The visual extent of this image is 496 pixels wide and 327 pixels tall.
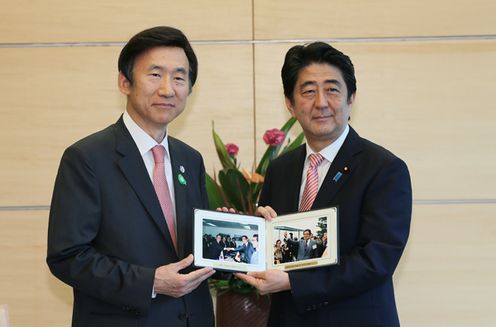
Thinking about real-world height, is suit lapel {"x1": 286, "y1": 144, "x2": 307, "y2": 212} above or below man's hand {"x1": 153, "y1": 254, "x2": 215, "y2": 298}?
above

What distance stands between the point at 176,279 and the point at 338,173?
672mm

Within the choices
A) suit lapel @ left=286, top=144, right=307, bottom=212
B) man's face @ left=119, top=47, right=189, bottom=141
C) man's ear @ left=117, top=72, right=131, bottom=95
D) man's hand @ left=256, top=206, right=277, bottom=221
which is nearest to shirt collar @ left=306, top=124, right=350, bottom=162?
suit lapel @ left=286, top=144, right=307, bottom=212

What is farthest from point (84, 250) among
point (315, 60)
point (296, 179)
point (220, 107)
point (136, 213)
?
point (220, 107)

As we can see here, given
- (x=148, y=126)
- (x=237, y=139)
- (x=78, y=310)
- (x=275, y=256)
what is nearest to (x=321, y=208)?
(x=275, y=256)

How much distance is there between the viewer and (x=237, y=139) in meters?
4.25

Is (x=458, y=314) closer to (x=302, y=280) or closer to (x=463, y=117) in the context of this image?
(x=463, y=117)

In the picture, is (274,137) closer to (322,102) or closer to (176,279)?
(322,102)

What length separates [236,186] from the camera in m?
3.52

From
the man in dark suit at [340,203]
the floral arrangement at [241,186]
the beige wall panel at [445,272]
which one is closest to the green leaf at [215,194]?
the floral arrangement at [241,186]

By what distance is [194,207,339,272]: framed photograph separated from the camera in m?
2.44

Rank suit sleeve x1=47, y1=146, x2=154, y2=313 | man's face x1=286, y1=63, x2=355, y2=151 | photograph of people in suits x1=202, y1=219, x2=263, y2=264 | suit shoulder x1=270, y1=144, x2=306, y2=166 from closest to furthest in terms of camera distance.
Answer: suit sleeve x1=47, y1=146, x2=154, y2=313 → photograph of people in suits x1=202, y1=219, x2=263, y2=264 → man's face x1=286, y1=63, x2=355, y2=151 → suit shoulder x1=270, y1=144, x2=306, y2=166

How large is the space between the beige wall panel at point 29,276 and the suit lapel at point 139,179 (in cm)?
189

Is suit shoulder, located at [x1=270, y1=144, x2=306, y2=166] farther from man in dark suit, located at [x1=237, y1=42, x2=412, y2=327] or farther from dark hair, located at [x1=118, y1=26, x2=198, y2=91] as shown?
dark hair, located at [x1=118, y1=26, x2=198, y2=91]

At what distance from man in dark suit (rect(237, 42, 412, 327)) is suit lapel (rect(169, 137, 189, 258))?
244mm
